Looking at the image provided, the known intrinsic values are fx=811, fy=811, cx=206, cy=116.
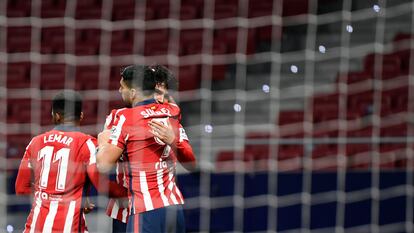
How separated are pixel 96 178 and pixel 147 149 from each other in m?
0.28

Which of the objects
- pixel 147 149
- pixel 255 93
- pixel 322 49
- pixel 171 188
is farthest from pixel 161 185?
pixel 322 49

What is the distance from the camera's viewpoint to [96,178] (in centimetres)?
369

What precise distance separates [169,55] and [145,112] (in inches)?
128

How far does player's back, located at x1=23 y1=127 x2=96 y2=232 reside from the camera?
371 cm

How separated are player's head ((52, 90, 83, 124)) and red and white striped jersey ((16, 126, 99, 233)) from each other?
0.05 metres

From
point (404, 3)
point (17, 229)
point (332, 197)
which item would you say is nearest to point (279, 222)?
point (332, 197)

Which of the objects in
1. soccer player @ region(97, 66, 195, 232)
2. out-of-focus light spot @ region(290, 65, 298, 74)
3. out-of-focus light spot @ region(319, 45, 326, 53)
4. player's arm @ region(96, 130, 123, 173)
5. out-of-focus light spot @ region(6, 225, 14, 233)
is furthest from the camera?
out-of-focus light spot @ region(319, 45, 326, 53)

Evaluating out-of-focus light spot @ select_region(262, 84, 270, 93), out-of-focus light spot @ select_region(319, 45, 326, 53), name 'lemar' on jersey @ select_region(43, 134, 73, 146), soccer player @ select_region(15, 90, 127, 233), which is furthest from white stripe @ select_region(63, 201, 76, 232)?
out-of-focus light spot @ select_region(319, 45, 326, 53)

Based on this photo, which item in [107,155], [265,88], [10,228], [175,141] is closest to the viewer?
[107,155]

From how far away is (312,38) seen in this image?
24.5ft

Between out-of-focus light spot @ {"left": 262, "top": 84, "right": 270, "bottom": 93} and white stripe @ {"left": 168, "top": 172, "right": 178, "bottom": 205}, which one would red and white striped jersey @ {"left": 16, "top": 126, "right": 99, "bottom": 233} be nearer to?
white stripe @ {"left": 168, "top": 172, "right": 178, "bottom": 205}

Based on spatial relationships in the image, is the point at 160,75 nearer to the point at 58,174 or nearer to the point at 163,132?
the point at 163,132

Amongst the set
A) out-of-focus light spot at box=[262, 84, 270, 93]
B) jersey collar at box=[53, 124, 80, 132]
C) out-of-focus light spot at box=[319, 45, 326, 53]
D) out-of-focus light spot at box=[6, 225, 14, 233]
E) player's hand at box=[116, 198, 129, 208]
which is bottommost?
out-of-focus light spot at box=[6, 225, 14, 233]

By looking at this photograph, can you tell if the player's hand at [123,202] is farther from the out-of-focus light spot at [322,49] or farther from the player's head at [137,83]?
the out-of-focus light spot at [322,49]
